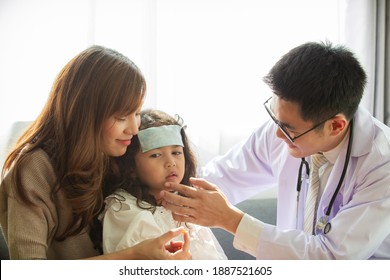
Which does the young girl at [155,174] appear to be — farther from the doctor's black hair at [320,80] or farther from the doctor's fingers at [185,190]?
the doctor's black hair at [320,80]

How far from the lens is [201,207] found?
1.42 metres

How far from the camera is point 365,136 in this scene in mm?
1490

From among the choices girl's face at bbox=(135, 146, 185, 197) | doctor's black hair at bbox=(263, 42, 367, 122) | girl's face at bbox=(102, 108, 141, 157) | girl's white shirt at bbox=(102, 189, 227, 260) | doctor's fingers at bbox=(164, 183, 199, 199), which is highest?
doctor's black hair at bbox=(263, 42, 367, 122)

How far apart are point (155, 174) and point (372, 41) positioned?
1364 mm

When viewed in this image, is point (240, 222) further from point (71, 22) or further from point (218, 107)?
point (71, 22)

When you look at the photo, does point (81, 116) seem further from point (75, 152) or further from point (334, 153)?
point (334, 153)

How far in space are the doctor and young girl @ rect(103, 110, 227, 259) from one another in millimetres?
72

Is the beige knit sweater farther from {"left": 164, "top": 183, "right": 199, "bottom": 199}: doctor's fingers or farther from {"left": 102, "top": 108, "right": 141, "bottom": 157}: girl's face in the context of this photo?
{"left": 164, "top": 183, "right": 199, "bottom": 199}: doctor's fingers

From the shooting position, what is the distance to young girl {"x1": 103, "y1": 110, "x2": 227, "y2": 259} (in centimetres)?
144

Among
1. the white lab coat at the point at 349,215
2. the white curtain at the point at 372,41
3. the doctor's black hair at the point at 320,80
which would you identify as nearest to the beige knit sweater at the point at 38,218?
the white lab coat at the point at 349,215

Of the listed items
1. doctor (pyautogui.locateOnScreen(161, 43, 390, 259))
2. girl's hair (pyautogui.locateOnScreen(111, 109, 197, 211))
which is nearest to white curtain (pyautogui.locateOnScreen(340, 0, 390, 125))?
doctor (pyautogui.locateOnScreen(161, 43, 390, 259))

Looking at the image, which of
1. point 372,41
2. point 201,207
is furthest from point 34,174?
point 372,41

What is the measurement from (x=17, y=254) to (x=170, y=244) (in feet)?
1.40
